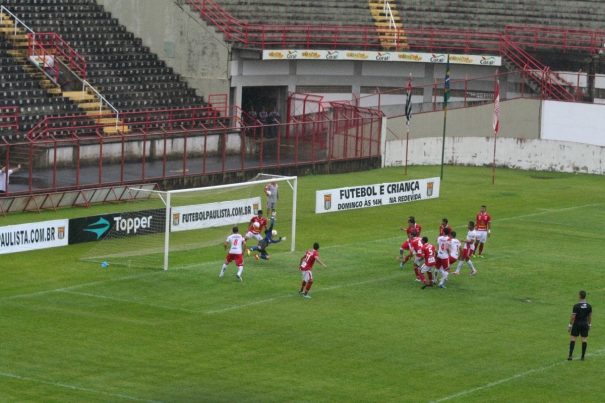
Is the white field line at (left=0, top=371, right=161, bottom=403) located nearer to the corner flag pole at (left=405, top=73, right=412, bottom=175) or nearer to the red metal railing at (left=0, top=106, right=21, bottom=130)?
the red metal railing at (left=0, top=106, right=21, bottom=130)

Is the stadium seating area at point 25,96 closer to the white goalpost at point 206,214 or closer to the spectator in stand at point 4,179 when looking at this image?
the spectator in stand at point 4,179

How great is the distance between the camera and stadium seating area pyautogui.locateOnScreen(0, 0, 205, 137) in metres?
69.2

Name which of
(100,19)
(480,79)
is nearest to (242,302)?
(100,19)

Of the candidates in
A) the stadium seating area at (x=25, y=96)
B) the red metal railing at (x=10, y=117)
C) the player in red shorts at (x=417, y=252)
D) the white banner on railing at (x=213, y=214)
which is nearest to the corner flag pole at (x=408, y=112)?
the stadium seating area at (x=25, y=96)

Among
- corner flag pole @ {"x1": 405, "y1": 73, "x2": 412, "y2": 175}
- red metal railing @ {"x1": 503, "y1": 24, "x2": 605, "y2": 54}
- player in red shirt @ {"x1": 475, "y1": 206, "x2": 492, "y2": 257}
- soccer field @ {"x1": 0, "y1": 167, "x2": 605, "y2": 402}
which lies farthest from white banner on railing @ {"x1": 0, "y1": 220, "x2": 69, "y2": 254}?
red metal railing @ {"x1": 503, "y1": 24, "x2": 605, "y2": 54}

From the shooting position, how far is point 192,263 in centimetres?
4597

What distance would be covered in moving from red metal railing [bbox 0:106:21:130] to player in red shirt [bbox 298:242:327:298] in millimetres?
22920

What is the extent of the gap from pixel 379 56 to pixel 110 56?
602 inches

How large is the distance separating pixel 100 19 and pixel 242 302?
37.1 m

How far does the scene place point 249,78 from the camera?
246ft

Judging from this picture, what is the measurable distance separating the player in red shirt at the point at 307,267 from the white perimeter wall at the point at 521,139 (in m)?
31.8

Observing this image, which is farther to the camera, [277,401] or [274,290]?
[274,290]

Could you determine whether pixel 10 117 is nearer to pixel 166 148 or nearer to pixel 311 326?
pixel 166 148

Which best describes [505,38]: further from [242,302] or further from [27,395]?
[27,395]
